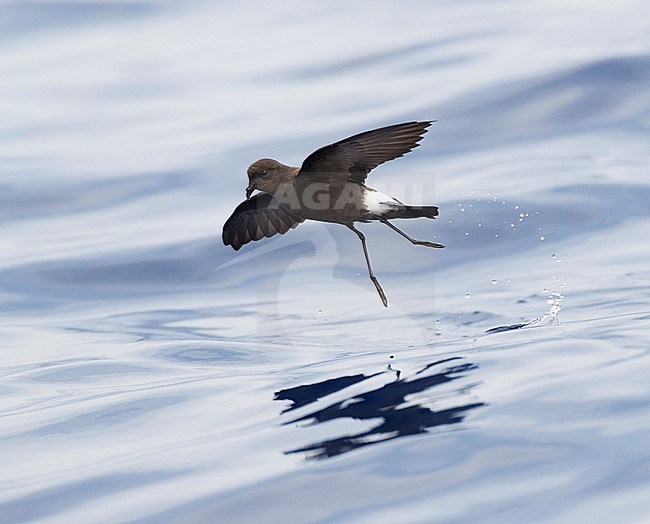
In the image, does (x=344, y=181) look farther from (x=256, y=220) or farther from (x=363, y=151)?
(x=256, y=220)

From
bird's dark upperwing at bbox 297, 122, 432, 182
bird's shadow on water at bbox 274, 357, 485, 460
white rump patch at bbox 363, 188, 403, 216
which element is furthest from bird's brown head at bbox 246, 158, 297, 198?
bird's shadow on water at bbox 274, 357, 485, 460

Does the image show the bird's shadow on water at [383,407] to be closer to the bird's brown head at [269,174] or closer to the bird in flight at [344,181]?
the bird in flight at [344,181]

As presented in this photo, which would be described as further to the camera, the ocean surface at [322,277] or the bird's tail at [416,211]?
the bird's tail at [416,211]

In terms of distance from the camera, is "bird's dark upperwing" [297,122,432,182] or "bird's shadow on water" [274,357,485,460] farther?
"bird's dark upperwing" [297,122,432,182]

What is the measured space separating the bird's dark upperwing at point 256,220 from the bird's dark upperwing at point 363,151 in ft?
2.33

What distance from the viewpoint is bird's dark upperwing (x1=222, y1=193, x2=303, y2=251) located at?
541cm

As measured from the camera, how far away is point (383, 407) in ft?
14.7

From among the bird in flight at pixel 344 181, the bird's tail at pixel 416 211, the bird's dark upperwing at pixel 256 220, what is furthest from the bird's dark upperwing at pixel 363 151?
the bird's dark upperwing at pixel 256 220

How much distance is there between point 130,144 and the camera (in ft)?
33.7

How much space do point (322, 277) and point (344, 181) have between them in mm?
3294

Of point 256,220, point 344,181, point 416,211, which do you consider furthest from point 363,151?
point 256,220

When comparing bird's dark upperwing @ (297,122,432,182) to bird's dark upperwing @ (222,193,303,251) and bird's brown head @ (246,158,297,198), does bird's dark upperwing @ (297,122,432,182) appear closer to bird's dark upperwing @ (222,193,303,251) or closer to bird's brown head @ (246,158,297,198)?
bird's brown head @ (246,158,297,198)

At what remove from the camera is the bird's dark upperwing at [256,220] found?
541 centimetres

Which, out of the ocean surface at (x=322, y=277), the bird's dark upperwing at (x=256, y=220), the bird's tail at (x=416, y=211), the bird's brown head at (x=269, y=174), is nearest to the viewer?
the ocean surface at (x=322, y=277)
